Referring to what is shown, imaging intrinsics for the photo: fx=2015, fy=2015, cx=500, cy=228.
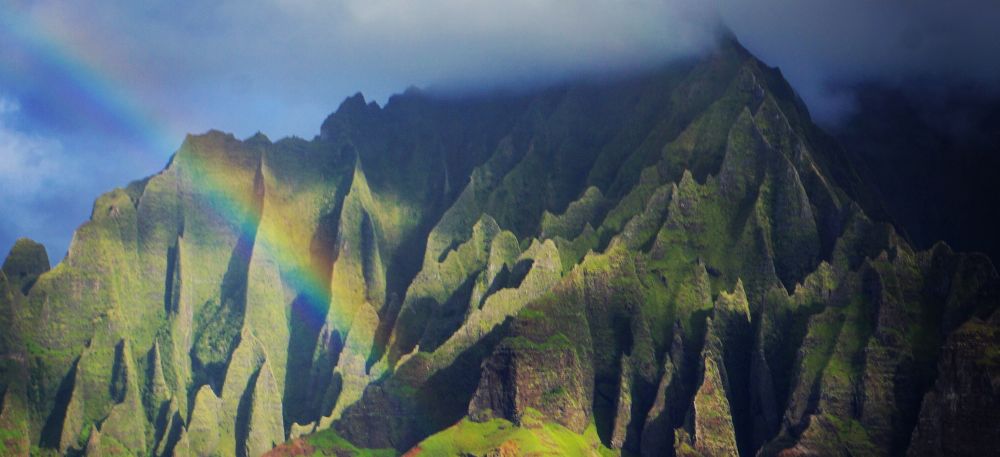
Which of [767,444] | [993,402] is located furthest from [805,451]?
[993,402]

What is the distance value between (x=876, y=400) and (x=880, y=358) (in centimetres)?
439

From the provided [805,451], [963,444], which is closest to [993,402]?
[963,444]

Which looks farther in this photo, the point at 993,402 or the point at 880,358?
the point at 880,358

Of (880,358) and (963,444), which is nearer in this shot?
(963,444)

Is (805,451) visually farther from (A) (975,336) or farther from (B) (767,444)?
(A) (975,336)

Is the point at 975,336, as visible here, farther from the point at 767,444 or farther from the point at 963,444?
the point at 767,444

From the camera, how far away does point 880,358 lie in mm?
199625

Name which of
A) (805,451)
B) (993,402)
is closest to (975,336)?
(993,402)

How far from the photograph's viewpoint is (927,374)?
651ft

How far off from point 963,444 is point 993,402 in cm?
481

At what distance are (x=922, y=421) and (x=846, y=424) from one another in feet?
29.4

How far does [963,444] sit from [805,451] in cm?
1528

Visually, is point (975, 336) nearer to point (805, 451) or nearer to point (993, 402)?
point (993, 402)

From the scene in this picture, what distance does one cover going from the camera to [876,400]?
650 feet
